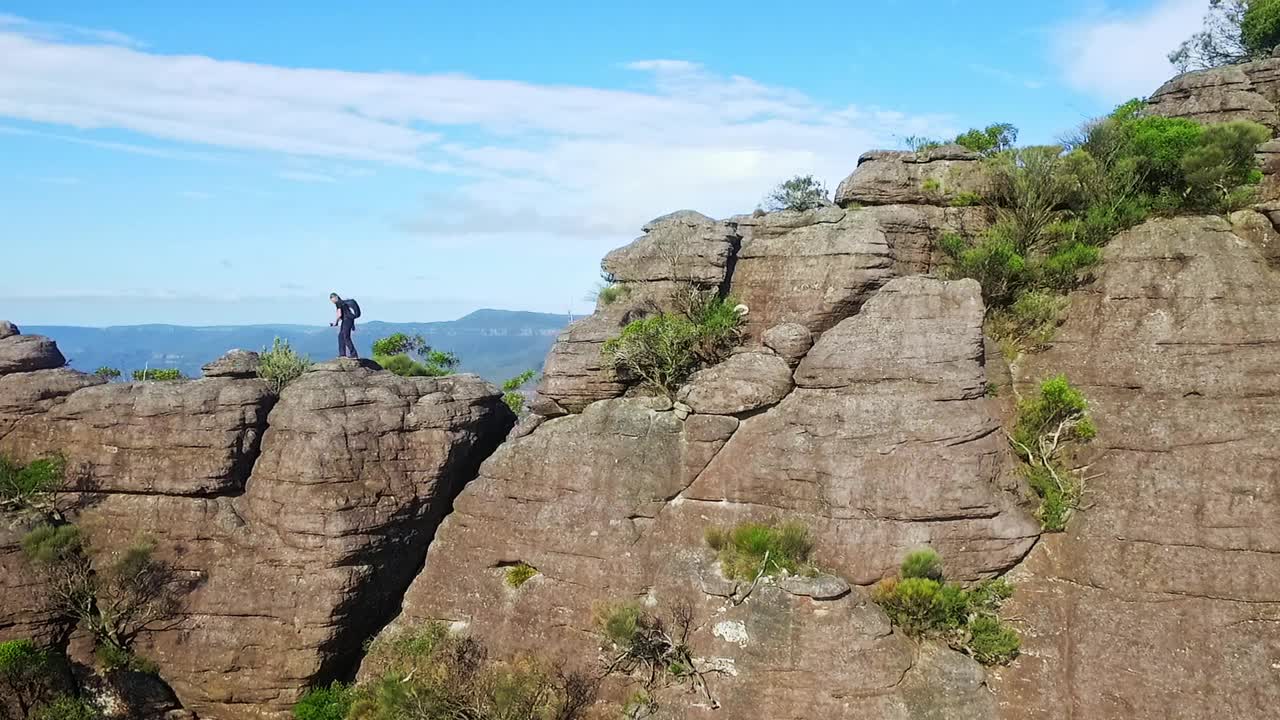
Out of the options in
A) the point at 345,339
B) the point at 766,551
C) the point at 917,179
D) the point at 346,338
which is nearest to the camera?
the point at 766,551

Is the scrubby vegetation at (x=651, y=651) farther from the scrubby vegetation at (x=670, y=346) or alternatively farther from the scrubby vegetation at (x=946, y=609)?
the scrubby vegetation at (x=670, y=346)

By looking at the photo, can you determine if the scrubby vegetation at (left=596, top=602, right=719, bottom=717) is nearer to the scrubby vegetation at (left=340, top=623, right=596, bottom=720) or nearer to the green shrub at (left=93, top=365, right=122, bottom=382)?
the scrubby vegetation at (left=340, top=623, right=596, bottom=720)

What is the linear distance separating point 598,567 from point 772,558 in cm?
445

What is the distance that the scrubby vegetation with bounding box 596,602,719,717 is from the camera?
60.5ft

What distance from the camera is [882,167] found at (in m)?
24.8

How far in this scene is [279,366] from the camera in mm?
24234

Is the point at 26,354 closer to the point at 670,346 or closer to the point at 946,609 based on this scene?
the point at 670,346

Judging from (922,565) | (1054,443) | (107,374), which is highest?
(107,374)

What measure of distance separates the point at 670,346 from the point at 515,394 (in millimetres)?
7082

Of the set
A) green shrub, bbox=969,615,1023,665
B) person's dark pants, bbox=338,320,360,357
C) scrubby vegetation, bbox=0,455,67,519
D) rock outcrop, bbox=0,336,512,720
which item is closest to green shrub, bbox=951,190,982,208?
green shrub, bbox=969,615,1023,665

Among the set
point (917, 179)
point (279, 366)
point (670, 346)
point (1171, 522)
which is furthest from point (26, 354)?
point (1171, 522)

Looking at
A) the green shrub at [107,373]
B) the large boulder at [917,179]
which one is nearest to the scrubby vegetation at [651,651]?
the large boulder at [917,179]

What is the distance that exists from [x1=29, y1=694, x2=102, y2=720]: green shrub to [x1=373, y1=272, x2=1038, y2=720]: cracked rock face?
7761mm

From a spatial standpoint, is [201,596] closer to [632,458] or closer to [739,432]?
[632,458]
